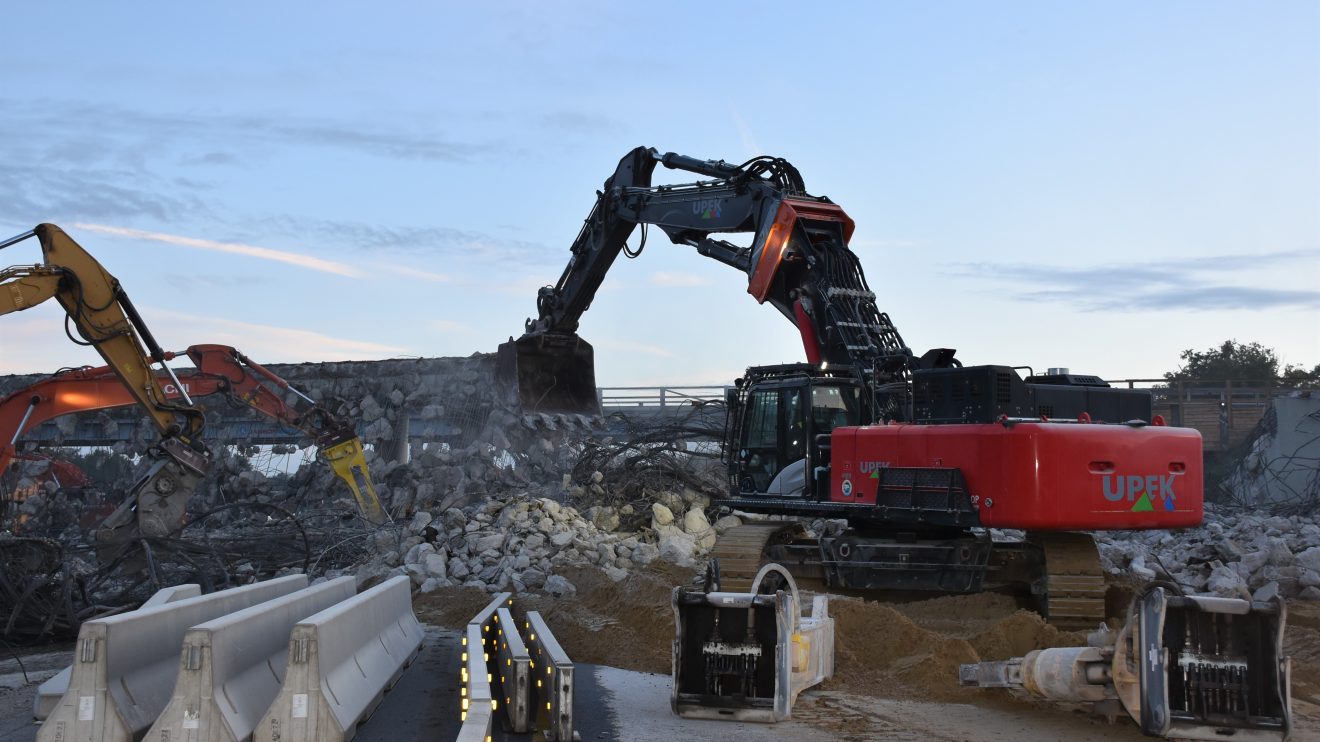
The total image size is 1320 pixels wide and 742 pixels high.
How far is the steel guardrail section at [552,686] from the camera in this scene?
8375mm

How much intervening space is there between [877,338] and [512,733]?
A: 29.6 feet

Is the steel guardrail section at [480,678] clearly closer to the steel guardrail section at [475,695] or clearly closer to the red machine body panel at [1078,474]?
the steel guardrail section at [475,695]

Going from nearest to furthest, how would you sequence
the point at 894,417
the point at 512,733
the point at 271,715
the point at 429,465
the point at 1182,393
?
the point at 271,715, the point at 512,733, the point at 894,417, the point at 429,465, the point at 1182,393

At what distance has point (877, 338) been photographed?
16.5 metres

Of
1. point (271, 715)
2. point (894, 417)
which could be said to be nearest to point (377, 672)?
point (271, 715)

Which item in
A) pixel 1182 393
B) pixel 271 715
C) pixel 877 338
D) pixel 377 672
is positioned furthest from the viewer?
pixel 1182 393

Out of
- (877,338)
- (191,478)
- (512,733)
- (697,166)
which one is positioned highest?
(697,166)

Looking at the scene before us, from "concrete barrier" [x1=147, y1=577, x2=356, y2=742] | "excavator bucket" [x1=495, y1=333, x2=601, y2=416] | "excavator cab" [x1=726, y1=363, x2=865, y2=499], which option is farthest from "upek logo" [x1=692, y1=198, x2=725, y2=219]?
"concrete barrier" [x1=147, y1=577, x2=356, y2=742]

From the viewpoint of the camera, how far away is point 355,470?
69.3ft

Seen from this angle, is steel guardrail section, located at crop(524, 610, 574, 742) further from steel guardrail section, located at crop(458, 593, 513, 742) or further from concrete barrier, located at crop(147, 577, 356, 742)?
concrete barrier, located at crop(147, 577, 356, 742)

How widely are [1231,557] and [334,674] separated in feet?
40.5

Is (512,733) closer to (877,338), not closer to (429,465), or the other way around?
(877,338)

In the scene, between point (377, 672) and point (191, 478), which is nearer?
point (377, 672)

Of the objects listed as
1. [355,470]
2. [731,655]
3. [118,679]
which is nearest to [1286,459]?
[355,470]
